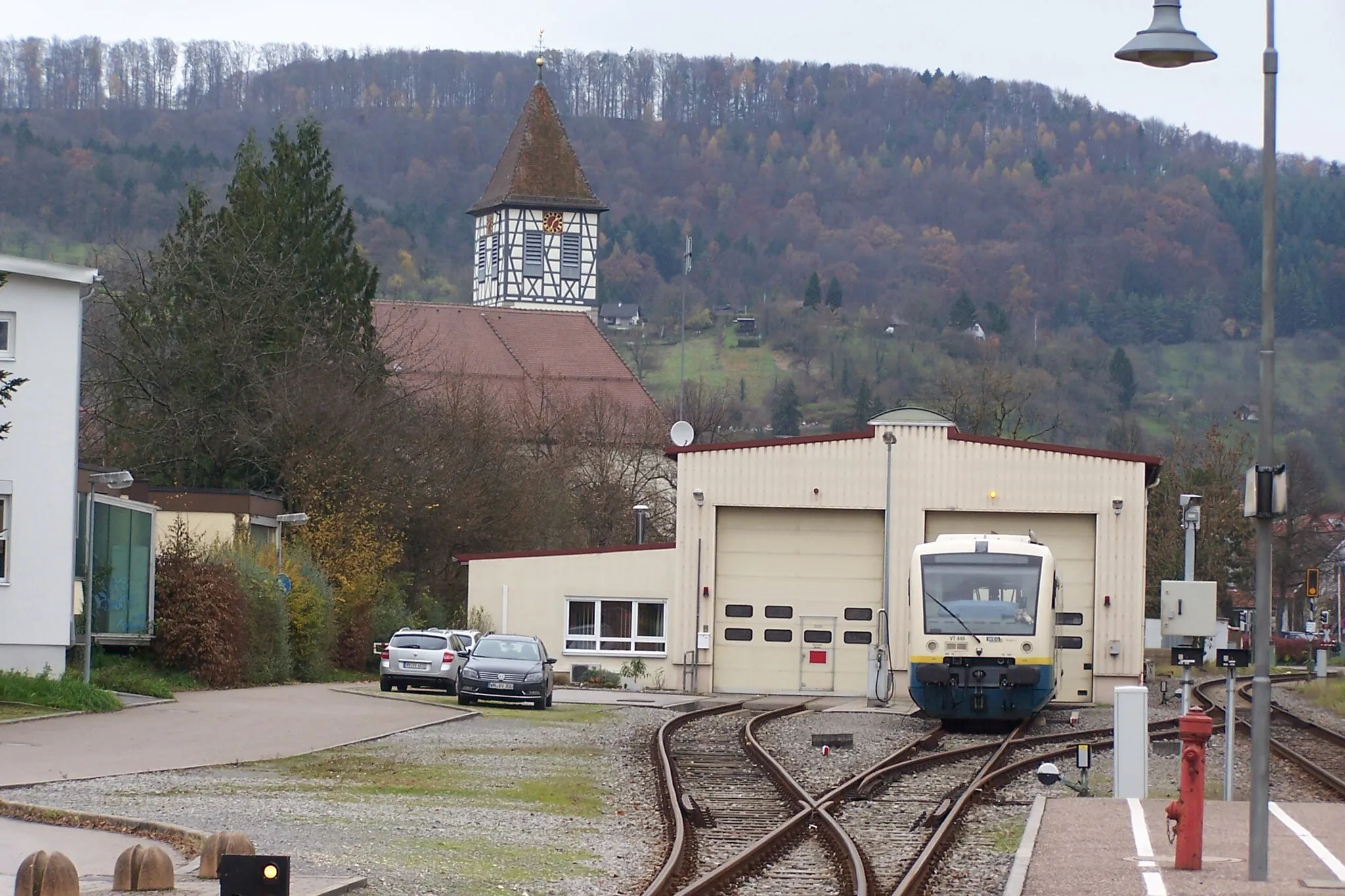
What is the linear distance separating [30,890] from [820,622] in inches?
1244

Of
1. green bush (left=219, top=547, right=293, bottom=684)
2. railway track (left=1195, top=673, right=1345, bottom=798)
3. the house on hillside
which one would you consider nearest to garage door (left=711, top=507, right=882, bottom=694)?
railway track (left=1195, top=673, right=1345, bottom=798)

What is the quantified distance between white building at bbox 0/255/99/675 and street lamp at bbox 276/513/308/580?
10132 mm

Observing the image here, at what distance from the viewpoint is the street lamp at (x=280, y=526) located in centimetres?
3872

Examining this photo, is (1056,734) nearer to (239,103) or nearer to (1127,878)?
(1127,878)

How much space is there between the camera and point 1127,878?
11938mm

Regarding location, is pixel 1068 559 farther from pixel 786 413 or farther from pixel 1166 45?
pixel 786 413

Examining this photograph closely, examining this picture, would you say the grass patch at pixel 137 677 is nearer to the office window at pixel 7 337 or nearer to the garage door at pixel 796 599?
the office window at pixel 7 337

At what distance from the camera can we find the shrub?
1297 inches

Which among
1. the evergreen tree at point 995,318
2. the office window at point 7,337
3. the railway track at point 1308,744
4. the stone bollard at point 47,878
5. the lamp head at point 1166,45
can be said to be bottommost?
the railway track at point 1308,744

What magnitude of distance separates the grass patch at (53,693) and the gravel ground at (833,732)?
29.0 ft

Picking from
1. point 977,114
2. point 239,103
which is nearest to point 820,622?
point 239,103

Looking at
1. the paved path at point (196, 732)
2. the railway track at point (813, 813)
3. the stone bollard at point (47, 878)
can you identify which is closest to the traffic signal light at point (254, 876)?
the stone bollard at point (47, 878)

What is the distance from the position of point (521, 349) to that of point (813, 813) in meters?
85.0

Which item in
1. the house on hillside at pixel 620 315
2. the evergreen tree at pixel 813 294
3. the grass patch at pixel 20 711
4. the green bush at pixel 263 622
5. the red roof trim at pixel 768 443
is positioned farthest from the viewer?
the evergreen tree at pixel 813 294
